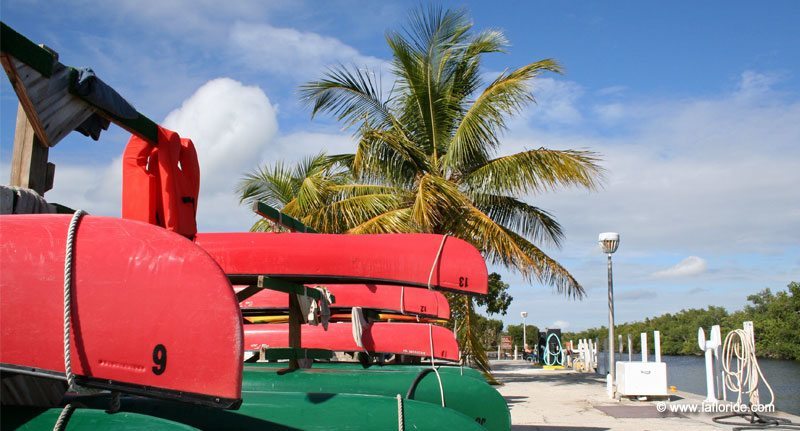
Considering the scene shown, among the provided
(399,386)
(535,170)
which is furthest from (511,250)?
(399,386)

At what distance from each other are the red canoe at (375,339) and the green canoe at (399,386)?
6.02 ft

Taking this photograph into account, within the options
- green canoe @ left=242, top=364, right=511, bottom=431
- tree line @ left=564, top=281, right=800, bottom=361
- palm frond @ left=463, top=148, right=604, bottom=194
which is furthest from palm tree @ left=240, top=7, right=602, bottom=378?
tree line @ left=564, top=281, right=800, bottom=361

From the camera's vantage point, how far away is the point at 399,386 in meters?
5.11

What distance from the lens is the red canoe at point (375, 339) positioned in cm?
739

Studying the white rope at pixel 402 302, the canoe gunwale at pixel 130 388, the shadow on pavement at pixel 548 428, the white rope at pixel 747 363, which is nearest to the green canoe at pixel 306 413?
the canoe gunwale at pixel 130 388

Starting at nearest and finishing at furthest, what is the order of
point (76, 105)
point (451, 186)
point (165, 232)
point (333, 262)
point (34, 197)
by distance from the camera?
point (165, 232)
point (34, 197)
point (76, 105)
point (333, 262)
point (451, 186)

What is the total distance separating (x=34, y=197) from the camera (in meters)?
3.23

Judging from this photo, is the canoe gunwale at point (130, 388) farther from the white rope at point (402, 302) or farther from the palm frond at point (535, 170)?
the palm frond at point (535, 170)

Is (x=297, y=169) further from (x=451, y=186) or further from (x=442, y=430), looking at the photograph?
(x=442, y=430)

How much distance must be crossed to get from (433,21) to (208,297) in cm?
1282

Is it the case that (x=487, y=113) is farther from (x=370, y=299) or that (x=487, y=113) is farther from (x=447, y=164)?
(x=370, y=299)

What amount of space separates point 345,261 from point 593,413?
7.48 metres

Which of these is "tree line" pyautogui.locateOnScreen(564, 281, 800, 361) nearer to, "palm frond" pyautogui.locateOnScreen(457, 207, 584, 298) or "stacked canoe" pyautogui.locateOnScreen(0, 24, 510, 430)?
"palm frond" pyautogui.locateOnScreen(457, 207, 584, 298)

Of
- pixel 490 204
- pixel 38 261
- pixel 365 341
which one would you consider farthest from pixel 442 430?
pixel 490 204
